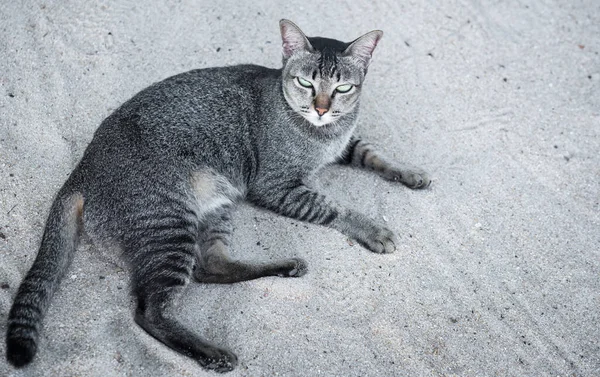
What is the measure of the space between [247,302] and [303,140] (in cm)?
120

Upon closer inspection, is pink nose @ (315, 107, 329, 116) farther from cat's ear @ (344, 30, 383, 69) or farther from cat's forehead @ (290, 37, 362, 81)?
cat's ear @ (344, 30, 383, 69)

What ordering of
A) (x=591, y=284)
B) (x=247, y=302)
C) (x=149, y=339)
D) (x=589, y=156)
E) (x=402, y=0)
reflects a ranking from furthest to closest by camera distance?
1. (x=402, y=0)
2. (x=589, y=156)
3. (x=591, y=284)
4. (x=247, y=302)
5. (x=149, y=339)

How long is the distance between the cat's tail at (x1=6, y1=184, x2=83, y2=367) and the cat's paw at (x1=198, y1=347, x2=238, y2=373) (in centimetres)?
88

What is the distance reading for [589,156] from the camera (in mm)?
4699

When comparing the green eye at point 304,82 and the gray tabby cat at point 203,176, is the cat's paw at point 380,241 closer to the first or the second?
the gray tabby cat at point 203,176

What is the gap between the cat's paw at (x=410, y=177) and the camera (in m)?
4.28

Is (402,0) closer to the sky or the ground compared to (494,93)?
closer to the sky

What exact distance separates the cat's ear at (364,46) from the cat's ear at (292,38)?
0.28m

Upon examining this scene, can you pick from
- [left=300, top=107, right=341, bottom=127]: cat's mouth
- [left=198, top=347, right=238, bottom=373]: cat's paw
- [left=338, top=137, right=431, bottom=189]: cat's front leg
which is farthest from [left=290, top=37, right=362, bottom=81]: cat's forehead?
[left=198, top=347, right=238, bottom=373]: cat's paw

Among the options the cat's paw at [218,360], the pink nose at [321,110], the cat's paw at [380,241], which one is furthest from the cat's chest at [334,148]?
the cat's paw at [218,360]

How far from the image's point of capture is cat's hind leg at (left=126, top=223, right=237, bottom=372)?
3.14 m

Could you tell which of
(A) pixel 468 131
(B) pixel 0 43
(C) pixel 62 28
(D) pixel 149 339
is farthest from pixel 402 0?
(D) pixel 149 339

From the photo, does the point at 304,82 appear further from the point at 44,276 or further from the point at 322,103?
the point at 44,276

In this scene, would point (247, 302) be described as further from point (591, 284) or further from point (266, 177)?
point (591, 284)
